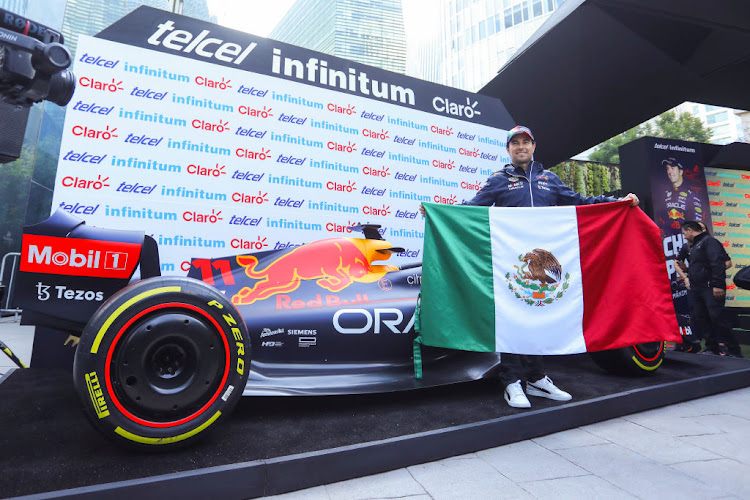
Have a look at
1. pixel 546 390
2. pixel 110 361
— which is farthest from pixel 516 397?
pixel 110 361

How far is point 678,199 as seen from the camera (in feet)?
18.8

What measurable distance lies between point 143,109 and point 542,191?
3485mm

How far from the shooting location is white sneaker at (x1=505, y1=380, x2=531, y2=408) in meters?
2.08

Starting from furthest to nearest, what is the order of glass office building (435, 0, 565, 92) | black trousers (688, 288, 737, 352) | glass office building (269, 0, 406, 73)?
glass office building (269, 0, 406, 73), glass office building (435, 0, 565, 92), black trousers (688, 288, 737, 352)

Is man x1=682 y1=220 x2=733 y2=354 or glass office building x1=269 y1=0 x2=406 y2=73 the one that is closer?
man x1=682 y1=220 x2=733 y2=354

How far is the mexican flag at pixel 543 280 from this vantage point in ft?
7.31

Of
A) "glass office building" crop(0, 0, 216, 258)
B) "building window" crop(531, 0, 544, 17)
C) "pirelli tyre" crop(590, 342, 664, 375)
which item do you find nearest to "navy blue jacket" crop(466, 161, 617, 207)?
"pirelli tyre" crop(590, 342, 664, 375)

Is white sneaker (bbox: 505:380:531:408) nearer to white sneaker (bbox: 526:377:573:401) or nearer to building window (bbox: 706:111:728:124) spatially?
white sneaker (bbox: 526:377:573:401)

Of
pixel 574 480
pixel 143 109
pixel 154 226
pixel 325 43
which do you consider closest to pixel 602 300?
pixel 574 480

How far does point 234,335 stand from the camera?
156cm

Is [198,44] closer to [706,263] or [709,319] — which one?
[706,263]

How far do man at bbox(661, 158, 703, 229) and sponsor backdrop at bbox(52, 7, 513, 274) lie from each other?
350cm

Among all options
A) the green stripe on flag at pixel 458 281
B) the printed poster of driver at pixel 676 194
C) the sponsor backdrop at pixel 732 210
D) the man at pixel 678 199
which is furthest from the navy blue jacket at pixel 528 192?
the sponsor backdrop at pixel 732 210

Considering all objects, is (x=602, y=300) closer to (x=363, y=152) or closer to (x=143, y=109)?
(x=363, y=152)
